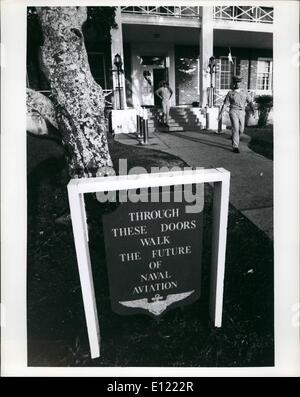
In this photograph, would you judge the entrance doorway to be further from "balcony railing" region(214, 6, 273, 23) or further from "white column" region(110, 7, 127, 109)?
"balcony railing" region(214, 6, 273, 23)

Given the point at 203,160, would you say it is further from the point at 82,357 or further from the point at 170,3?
the point at 82,357

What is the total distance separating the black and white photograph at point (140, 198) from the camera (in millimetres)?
1416

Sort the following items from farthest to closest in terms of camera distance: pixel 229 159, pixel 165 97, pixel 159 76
Answer: pixel 159 76 → pixel 165 97 → pixel 229 159

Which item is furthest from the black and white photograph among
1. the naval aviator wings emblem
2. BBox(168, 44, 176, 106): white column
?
BBox(168, 44, 176, 106): white column

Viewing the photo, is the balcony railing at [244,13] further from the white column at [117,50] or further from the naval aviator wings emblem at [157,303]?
the naval aviator wings emblem at [157,303]

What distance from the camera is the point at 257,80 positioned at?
1.73 meters

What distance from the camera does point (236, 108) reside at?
187 cm

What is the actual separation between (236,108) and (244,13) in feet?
1.85

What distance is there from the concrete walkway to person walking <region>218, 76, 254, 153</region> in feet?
0.17

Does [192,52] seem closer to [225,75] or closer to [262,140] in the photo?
[225,75]

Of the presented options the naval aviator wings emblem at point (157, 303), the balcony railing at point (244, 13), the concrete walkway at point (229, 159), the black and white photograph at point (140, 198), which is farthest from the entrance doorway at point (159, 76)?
the naval aviator wings emblem at point (157, 303)

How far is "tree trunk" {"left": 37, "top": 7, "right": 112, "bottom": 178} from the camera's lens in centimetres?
143

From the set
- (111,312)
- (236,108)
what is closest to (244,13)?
(236,108)
